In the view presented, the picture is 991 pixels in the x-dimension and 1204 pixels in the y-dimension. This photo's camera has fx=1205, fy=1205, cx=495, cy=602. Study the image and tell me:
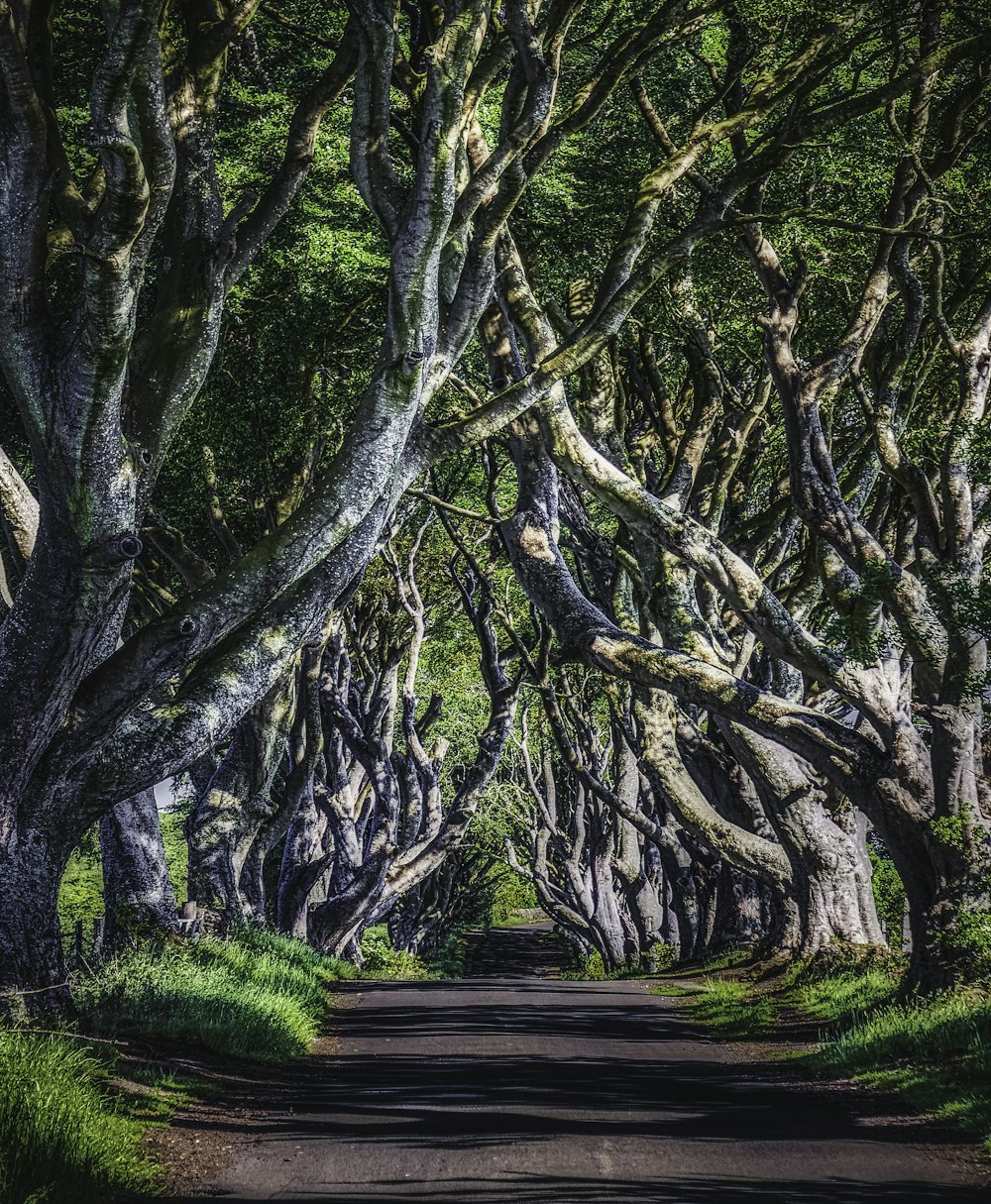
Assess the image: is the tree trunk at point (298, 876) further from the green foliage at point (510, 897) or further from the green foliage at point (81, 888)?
the green foliage at point (510, 897)

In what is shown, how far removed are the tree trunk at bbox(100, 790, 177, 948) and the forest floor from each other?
97.3 inches

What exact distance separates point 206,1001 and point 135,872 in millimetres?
2650

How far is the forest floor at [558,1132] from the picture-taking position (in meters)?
6.07

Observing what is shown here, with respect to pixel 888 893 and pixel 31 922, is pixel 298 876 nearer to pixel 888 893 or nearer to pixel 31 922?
pixel 31 922

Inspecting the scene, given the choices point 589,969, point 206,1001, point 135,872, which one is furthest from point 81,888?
point 206,1001

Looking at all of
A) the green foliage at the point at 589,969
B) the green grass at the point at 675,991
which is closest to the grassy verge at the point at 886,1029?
the green grass at the point at 675,991

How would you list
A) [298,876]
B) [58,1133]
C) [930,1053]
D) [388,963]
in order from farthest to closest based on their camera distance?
1. [388,963]
2. [298,876]
3. [930,1053]
4. [58,1133]

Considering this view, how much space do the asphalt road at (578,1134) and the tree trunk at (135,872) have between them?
248 cm

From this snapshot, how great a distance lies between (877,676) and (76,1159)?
8781 mm

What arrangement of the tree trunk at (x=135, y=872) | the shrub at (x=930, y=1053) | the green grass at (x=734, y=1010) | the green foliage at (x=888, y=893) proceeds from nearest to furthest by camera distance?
the shrub at (x=930, y=1053)
the tree trunk at (x=135, y=872)
the green grass at (x=734, y=1010)
the green foliage at (x=888, y=893)

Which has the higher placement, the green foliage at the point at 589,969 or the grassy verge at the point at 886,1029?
the grassy verge at the point at 886,1029

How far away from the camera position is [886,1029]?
1018 centimetres

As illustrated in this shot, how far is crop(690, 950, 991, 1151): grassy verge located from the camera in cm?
816

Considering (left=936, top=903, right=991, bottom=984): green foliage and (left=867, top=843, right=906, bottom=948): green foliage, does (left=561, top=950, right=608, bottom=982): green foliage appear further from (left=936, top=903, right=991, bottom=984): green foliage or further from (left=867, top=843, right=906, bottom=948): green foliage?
(left=936, top=903, right=991, bottom=984): green foliage
